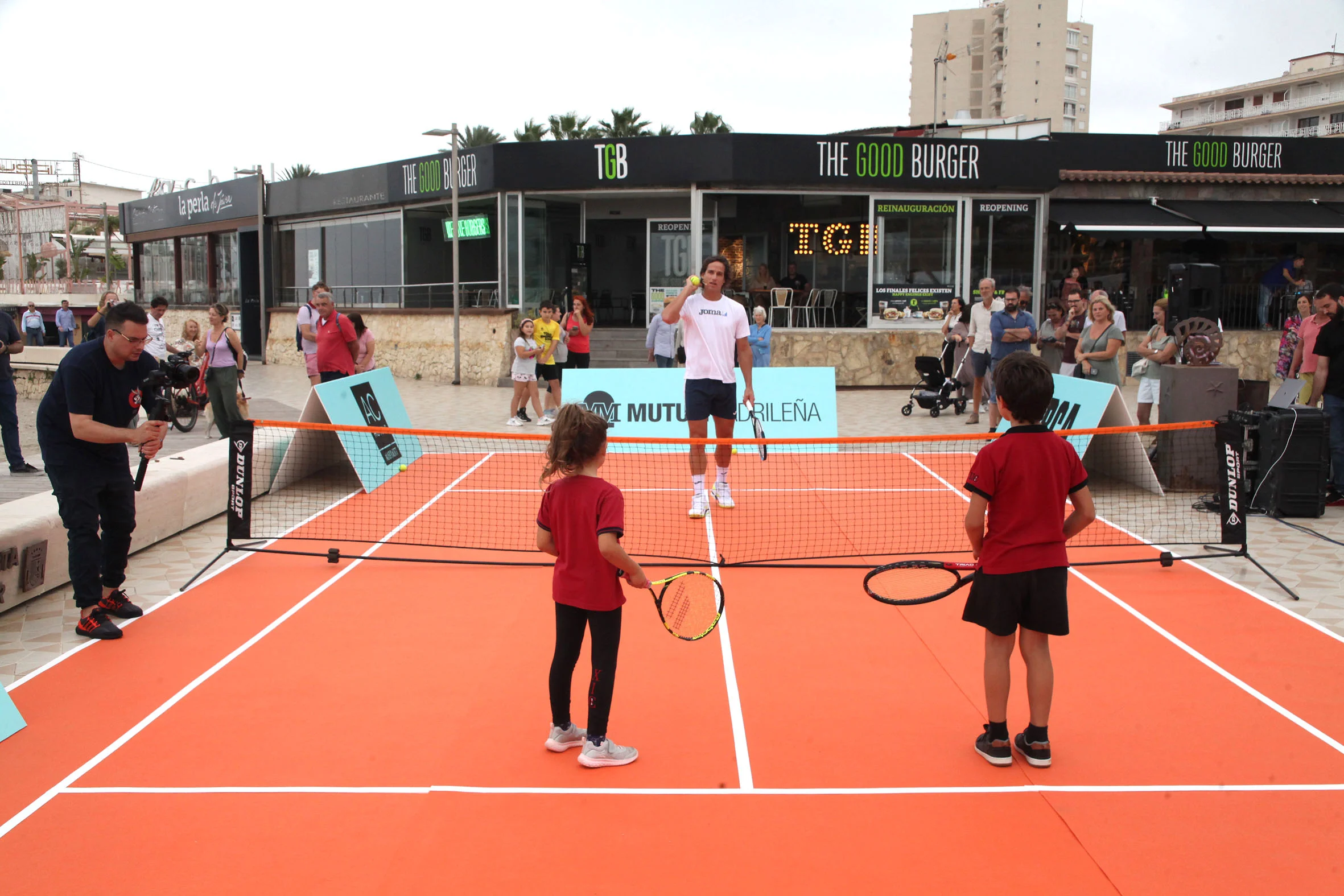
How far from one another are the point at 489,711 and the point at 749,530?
4.07 meters

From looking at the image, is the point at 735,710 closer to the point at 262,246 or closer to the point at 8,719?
the point at 8,719

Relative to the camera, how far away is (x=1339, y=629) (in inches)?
234

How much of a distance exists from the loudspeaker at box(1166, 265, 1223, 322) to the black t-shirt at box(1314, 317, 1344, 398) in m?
2.33

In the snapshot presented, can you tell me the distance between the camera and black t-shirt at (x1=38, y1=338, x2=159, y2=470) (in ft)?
18.1

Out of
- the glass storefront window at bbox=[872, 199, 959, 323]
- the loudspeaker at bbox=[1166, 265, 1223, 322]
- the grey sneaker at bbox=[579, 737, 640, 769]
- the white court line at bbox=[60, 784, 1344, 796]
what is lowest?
the white court line at bbox=[60, 784, 1344, 796]

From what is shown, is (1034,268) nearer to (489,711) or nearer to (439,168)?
(439,168)

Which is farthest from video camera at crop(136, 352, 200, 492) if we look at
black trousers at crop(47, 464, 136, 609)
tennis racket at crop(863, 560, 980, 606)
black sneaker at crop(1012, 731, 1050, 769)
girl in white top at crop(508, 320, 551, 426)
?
girl in white top at crop(508, 320, 551, 426)

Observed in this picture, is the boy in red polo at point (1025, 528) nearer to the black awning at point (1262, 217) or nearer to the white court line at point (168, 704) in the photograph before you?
the white court line at point (168, 704)

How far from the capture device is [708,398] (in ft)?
28.0

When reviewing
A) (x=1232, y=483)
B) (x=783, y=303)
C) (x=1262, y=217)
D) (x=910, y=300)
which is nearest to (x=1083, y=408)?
(x=1232, y=483)

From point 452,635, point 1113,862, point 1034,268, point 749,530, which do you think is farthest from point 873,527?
point 1034,268

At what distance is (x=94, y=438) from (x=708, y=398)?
4.61m

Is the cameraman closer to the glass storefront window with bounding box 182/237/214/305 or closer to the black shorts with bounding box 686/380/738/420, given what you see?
the black shorts with bounding box 686/380/738/420

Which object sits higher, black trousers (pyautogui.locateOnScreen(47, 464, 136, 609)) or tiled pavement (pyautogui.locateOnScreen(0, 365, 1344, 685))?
black trousers (pyautogui.locateOnScreen(47, 464, 136, 609))
